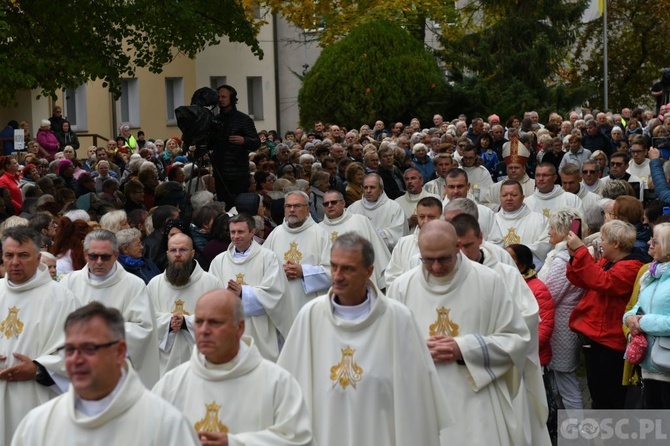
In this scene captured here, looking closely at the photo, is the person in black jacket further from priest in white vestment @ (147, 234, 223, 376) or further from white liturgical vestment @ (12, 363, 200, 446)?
white liturgical vestment @ (12, 363, 200, 446)

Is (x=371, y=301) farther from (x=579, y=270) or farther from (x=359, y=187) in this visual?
(x=359, y=187)

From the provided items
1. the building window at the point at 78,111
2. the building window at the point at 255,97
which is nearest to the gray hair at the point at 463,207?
the building window at the point at 78,111

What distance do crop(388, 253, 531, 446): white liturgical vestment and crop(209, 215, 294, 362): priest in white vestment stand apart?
3078 millimetres

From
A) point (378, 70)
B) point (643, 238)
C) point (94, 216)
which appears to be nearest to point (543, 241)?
point (643, 238)

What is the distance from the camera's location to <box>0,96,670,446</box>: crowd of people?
5.90 metres

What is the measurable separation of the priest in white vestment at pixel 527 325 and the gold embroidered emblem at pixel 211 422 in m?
2.57

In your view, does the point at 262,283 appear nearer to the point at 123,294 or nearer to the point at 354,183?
the point at 123,294

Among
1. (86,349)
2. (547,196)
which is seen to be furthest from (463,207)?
(86,349)

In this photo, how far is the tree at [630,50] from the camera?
4506 cm

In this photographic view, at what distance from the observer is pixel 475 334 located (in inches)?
305

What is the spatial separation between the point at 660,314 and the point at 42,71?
8.40 metres

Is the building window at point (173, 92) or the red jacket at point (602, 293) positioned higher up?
the building window at point (173, 92)

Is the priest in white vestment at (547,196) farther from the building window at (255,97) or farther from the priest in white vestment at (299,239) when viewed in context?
the building window at (255,97)

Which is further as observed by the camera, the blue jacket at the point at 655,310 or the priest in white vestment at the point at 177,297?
the priest in white vestment at the point at 177,297
